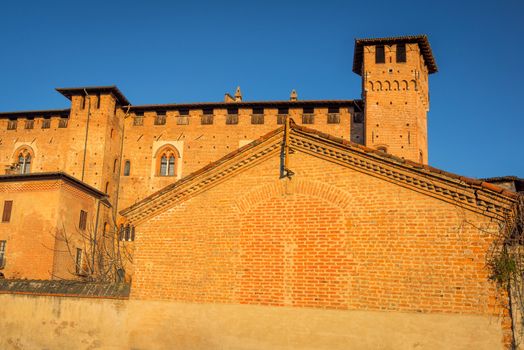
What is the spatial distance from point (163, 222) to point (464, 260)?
5.91m

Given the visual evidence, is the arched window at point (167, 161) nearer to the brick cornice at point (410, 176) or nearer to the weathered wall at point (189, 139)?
the weathered wall at point (189, 139)

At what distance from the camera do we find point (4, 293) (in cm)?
1166

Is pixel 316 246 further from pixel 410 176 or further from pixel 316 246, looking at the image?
pixel 410 176

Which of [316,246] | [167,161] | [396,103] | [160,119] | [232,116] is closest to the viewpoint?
[316,246]

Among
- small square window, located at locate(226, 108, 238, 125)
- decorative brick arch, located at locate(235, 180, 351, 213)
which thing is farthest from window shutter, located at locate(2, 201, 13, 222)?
decorative brick arch, located at locate(235, 180, 351, 213)

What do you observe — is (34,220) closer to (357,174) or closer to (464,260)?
(357,174)

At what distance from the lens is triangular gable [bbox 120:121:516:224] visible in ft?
27.3

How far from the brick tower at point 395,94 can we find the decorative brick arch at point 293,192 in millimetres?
20475

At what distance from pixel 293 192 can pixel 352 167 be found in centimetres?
124

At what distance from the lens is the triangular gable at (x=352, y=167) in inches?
328

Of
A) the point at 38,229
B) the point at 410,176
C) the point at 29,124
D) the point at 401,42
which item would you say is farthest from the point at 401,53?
the point at 29,124

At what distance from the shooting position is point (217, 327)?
9711mm

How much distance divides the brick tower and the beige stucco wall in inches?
847

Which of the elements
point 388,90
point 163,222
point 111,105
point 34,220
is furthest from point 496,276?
point 111,105
